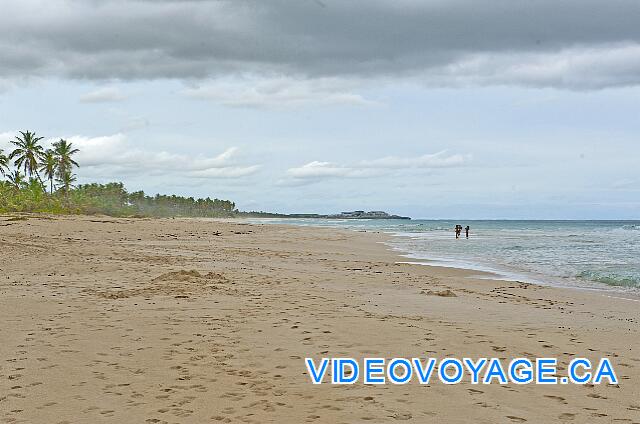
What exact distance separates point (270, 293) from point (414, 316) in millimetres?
4037

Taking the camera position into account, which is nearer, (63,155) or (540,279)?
(540,279)

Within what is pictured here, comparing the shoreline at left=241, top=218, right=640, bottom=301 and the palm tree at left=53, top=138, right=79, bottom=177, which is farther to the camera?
the palm tree at left=53, top=138, right=79, bottom=177

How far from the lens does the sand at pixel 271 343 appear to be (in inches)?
228

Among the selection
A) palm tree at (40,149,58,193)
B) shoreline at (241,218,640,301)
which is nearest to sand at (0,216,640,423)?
shoreline at (241,218,640,301)

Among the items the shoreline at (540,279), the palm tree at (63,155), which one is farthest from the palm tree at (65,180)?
the shoreline at (540,279)

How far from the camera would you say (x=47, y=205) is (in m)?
83.8

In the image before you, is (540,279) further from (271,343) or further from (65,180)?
(65,180)

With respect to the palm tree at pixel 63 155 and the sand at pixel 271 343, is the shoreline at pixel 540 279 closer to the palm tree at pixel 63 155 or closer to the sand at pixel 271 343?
the sand at pixel 271 343

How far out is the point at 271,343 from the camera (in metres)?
8.48

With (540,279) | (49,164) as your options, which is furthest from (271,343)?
(49,164)

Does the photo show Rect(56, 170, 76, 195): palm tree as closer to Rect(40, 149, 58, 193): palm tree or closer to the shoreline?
Rect(40, 149, 58, 193): palm tree

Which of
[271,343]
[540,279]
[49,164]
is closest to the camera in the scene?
[271,343]

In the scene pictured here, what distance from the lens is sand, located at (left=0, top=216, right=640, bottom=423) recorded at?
5.79m

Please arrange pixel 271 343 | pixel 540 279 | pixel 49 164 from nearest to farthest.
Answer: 1. pixel 271 343
2. pixel 540 279
3. pixel 49 164
